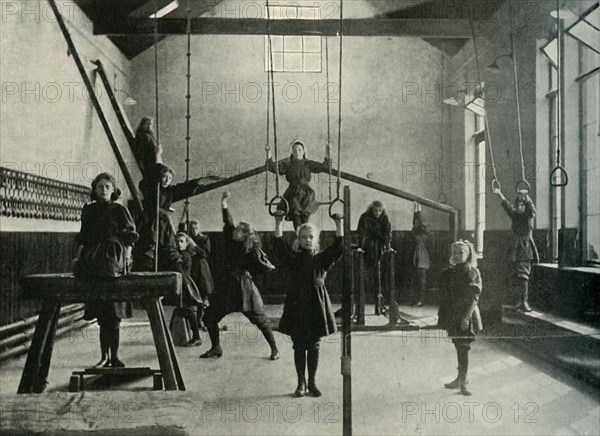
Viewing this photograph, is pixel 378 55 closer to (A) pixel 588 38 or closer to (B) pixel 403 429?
(A) pixel 588 38

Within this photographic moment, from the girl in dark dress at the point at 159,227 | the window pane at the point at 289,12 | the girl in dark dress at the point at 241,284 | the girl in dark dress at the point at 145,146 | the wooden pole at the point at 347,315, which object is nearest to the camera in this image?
the wooden pole at the point at 347,315

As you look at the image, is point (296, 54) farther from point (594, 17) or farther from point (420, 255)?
point (594, 17)

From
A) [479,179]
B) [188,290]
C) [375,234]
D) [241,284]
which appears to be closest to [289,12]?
[479,179]

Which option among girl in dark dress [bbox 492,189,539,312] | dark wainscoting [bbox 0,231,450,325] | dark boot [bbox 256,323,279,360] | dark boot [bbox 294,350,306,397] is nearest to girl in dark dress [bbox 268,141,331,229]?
dark wainscoting [bbox 0,231,450,325]

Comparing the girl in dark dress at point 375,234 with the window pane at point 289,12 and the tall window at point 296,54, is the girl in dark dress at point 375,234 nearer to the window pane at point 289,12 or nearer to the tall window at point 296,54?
the tall window at point 296,54

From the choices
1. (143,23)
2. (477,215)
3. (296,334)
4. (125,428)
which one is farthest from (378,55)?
(125,428)

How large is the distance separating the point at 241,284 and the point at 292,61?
24.5ft

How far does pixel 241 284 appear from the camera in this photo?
5.45 meters

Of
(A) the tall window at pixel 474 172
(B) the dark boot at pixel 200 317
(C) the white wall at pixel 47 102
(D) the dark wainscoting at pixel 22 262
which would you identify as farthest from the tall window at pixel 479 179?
(D) the dark wainscoting at pixel 22 262

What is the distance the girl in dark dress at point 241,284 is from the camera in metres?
5.43

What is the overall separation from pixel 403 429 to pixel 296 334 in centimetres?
100

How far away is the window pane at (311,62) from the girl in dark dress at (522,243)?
6.21m

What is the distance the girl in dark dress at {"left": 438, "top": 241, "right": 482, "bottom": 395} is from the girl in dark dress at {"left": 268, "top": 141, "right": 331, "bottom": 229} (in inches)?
129

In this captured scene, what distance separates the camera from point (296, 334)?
4309mm
